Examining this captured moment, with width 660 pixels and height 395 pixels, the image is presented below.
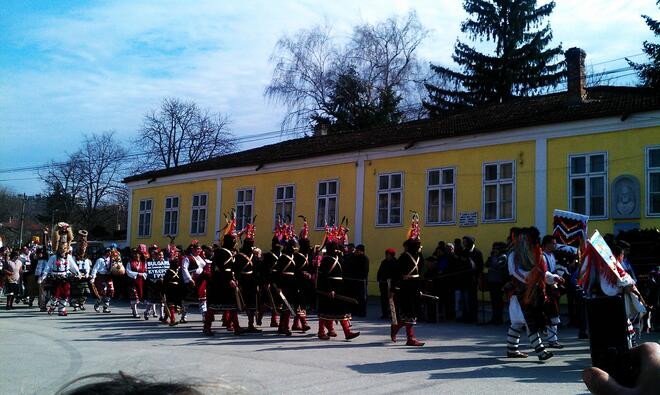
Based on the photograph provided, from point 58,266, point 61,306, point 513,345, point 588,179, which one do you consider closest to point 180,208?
point 61,306

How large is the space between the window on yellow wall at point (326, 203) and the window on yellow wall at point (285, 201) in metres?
1.55

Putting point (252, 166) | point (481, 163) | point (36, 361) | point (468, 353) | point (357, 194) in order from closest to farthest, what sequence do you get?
point (36, 361), point (468, 353), point (481, 163), point (357, 194), point (252, 166)

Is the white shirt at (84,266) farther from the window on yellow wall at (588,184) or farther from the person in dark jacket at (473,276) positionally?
the window on yellow wall at (588,184)

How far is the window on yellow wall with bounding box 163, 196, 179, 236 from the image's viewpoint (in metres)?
36.6

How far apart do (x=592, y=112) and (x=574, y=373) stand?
41.8 ft

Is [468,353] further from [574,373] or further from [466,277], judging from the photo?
[466,277]

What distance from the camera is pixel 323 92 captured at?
46.5 meters

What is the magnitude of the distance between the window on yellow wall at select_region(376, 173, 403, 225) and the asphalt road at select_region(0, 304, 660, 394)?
32.3 ft

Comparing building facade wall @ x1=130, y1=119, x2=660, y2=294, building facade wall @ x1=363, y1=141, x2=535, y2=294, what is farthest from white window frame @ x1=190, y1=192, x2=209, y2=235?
building facade wall @ x1=363, y1=141, x2=535, y2=294

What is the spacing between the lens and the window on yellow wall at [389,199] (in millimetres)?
25984

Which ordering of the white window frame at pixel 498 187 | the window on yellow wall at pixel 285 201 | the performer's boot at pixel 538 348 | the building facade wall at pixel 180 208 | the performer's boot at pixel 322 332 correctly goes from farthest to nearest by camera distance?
→ the building facade wall at pixel 180 208
the window on yellow wall at pixel 285 201
the white window frame at pixel 498 187
the performer's boot at pixel 322 332
the performer's boot at pixel 538 348

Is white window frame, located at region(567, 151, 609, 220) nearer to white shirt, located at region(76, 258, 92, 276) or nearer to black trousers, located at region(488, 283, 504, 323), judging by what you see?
black trousers, located at region(488, 283, 504, 323)

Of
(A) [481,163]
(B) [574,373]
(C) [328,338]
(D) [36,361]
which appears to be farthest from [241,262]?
(A) [481,163]

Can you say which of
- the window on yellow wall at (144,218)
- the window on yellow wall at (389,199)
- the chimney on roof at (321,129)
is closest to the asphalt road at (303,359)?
the window on yellow wall at (389,199)
